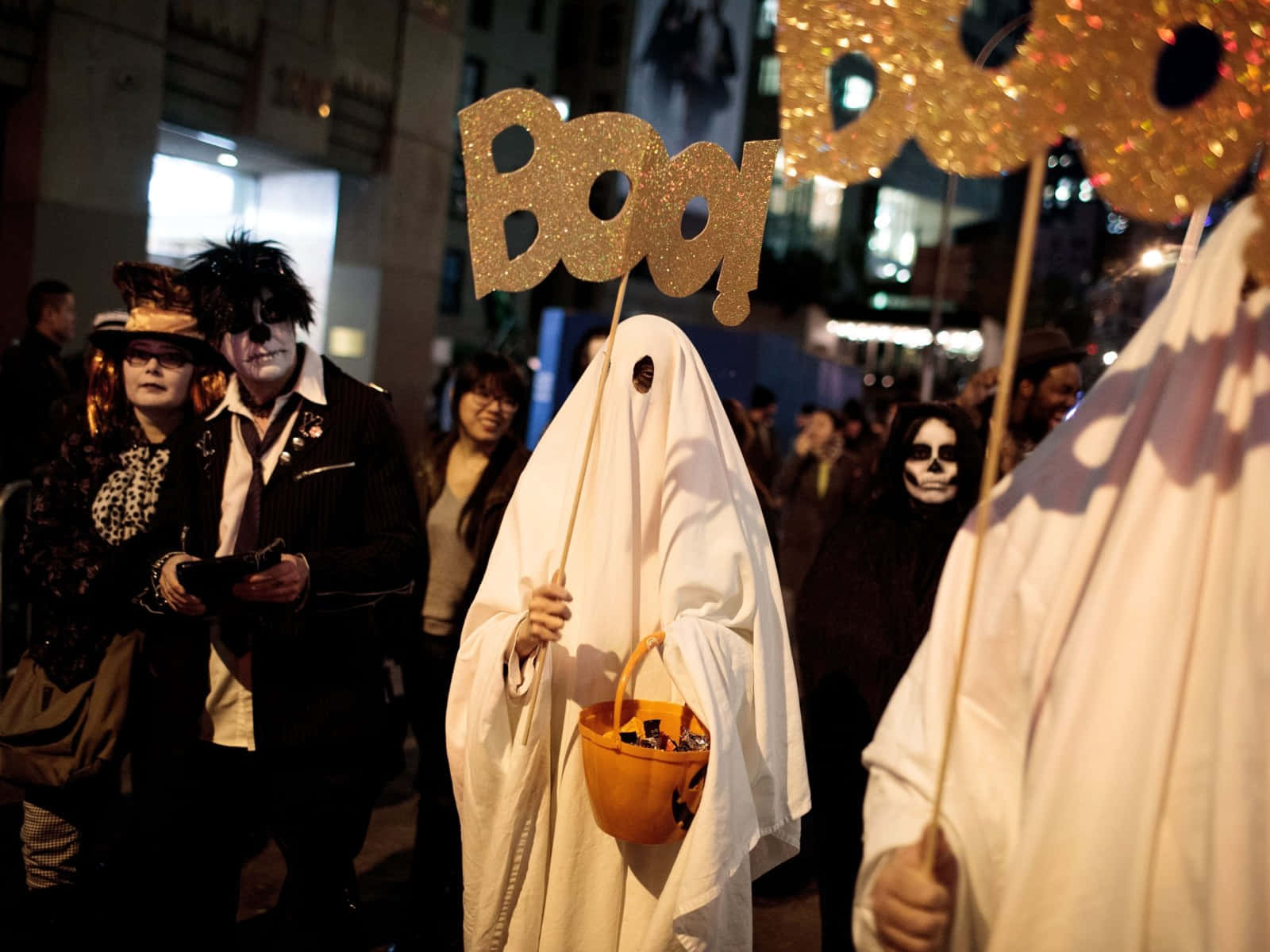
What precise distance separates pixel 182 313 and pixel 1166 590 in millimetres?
3282

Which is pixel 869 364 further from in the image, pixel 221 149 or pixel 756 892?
pixel 756 892

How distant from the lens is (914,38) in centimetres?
169

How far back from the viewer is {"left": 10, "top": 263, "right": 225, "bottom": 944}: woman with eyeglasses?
144 inches

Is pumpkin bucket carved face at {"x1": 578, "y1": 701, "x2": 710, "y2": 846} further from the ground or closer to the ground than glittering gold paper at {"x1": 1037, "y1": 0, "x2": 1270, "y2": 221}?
closer to the ground

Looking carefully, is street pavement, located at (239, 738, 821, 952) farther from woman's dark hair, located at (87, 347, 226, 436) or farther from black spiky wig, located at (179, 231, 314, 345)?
black spiky wig, located at (179, 231, 314, 345)

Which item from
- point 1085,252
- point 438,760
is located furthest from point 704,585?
point 1085,252

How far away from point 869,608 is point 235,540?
2.07 meters

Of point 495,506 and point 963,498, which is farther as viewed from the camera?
point 495,506

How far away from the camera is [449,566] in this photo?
15.6ft

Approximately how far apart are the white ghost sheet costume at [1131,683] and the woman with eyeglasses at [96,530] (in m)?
2.69

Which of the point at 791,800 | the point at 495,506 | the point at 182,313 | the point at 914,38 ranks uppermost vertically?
the point at 914,38

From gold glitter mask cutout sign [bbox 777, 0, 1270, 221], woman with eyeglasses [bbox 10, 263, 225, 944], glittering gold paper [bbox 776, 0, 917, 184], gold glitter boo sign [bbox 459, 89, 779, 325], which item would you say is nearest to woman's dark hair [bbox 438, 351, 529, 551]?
woman with eyeglasses [bbox 10, 263, 225, 944]

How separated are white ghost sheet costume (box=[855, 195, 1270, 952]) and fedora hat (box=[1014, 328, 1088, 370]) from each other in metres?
3.48

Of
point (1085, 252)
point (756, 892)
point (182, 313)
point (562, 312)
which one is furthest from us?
point (1085, 252)
